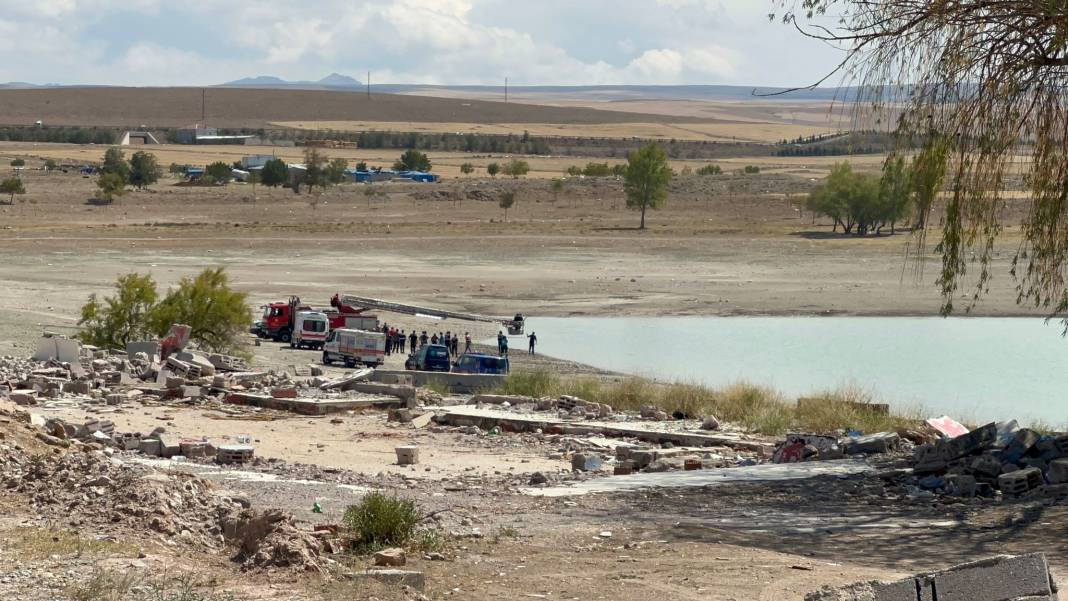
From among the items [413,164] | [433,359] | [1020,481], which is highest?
[1020,481]

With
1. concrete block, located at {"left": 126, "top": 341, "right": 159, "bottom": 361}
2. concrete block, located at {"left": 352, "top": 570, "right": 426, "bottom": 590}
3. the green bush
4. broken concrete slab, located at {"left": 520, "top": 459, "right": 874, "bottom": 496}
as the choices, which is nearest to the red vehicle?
concrete block, located at {"left": 126, "top": 341, "right": 159, "bottom": 361}

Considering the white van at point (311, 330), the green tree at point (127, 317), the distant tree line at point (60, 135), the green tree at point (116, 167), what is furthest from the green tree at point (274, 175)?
the green tree at point (127, 317)

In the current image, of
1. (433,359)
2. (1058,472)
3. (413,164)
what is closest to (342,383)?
(433,359)

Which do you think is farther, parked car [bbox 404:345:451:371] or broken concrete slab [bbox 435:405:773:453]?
parked car [bbox 404:345:451:371]

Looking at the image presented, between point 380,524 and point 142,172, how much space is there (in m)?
95.1

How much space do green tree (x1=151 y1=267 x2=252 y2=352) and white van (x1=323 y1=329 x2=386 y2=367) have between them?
2.28 m

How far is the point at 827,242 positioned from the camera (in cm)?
7219

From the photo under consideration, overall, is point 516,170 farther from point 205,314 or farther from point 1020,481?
point 1020,481

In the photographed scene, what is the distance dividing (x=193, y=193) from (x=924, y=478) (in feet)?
276

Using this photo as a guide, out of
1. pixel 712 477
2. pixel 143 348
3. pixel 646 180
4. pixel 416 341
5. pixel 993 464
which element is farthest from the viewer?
pixel 646 180

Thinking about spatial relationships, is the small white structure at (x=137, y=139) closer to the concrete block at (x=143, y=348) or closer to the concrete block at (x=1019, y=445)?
the concrete block at (x=143, y=348)

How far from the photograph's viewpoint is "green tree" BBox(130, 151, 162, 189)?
101188 millimetres

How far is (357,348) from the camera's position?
117 ft

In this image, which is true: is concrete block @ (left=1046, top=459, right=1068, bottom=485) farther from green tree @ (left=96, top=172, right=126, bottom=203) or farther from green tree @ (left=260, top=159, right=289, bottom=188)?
green tree @ (left=260, top=159, right=289, bottom=188)
